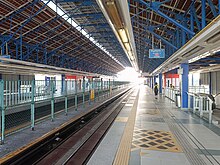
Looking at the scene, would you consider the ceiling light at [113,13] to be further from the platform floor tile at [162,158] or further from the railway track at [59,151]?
the railway track at [59,151]

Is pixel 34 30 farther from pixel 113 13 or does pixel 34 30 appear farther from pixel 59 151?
pixel 113 13

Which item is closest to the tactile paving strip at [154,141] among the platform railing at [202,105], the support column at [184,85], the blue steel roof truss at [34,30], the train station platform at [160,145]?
the train station platform at [160,145]

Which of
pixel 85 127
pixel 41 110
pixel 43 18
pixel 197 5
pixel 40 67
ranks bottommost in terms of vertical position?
pixel 85 127

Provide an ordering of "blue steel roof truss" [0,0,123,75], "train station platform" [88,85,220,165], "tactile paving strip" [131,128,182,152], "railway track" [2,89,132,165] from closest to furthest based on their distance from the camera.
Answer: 1. "train station platform" [88,85,220,165]
2. "railway track" [2,89,132,165]
3. "tactile paving strip" [131,128,182,152]
4. "blue steel roof truss" [0,0,123,75]

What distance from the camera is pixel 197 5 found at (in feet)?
28.1

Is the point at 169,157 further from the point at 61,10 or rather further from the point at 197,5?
the point at 61,10

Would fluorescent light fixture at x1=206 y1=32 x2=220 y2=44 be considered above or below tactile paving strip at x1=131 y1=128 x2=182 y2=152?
above

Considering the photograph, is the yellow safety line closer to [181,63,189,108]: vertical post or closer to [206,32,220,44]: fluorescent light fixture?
[206,32,220,44]: fluorescent light fixture

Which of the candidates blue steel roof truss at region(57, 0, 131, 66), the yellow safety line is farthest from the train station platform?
blue steel roof truss at region(57, 0, 131, 66)

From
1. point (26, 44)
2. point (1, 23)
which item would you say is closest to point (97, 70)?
point (26, 44)

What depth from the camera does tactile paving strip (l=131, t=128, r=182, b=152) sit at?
457 cm

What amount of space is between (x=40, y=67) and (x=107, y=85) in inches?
416

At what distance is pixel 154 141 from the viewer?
5.04m

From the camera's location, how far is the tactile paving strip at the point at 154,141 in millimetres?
4570
